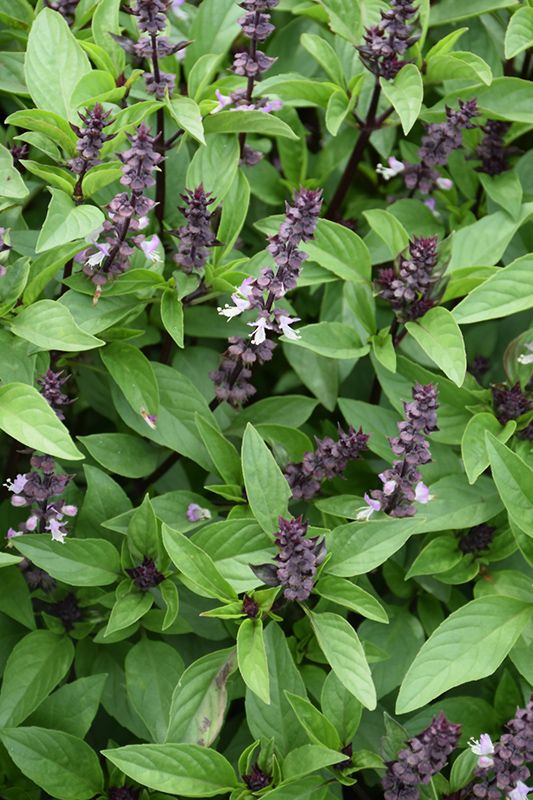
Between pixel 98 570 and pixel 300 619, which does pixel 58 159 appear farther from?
pixel 300 619

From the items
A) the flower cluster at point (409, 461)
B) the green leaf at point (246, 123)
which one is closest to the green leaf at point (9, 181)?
the green leaf at point (246, 123)

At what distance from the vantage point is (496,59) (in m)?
2.32

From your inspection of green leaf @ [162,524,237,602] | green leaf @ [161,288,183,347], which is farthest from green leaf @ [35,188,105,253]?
green leaf @ [162,524,237,602]

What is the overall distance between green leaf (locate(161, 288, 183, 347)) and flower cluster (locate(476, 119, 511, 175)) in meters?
0.80

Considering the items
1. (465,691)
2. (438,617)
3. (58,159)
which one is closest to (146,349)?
(58,159)

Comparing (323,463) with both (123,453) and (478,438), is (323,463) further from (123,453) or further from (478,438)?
(123,453)

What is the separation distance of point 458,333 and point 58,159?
0.80 meters

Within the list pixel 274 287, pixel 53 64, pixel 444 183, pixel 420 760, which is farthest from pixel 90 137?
pixel 420 760

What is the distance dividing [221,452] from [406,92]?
764 mm

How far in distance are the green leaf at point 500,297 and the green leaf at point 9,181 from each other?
2.58 ft

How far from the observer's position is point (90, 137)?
1.71m

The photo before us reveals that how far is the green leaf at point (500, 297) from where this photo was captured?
69.1 inches

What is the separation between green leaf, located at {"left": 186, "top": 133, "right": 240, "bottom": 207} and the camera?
1.90 meters

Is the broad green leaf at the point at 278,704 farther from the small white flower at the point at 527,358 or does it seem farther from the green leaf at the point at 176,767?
the small white flower at the point at 527,358
